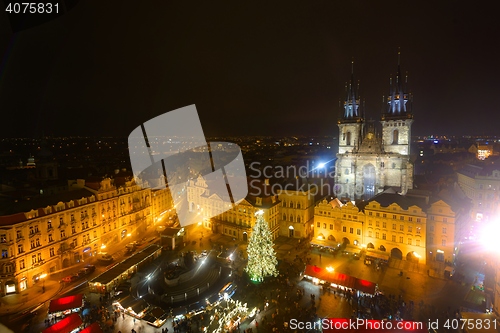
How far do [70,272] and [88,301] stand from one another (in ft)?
28.6

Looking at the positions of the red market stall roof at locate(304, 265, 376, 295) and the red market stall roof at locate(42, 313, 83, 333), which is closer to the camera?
the red market stall roof at locate(42, 313, 83, 333)

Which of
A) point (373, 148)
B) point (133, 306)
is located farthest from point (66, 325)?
point (373, 148)

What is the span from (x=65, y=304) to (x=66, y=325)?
3747 mm

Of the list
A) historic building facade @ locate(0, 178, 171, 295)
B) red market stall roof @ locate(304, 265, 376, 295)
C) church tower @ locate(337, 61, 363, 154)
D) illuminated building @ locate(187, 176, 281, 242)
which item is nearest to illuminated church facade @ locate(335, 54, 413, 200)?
church tower @ locate(337, 61, 363, 154)

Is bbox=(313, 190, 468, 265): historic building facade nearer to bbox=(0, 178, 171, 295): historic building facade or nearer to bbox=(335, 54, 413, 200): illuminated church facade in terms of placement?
bbox=(335, 54, 413, 200): illuminated church facade

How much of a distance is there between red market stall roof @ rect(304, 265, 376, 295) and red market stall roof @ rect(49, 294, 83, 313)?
22393 mm

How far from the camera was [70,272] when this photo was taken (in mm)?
36688

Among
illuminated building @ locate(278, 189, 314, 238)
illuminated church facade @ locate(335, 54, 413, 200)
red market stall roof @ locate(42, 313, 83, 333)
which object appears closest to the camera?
red market stall roof @ locate(42, 313, 83, 333)

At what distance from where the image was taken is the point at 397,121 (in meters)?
52.8

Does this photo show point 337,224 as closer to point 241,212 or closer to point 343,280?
point 343,280

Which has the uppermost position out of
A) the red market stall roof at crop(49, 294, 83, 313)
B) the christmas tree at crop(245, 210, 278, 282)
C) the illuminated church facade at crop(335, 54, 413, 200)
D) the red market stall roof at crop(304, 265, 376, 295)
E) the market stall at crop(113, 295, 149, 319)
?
the illuminated church facade at crop(335, 54, 413, 200)

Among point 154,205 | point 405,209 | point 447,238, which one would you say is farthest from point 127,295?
point 447,238

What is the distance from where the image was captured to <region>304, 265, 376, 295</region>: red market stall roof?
96.3ft

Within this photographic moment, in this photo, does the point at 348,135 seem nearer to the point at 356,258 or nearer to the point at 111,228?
the point at 356,258
